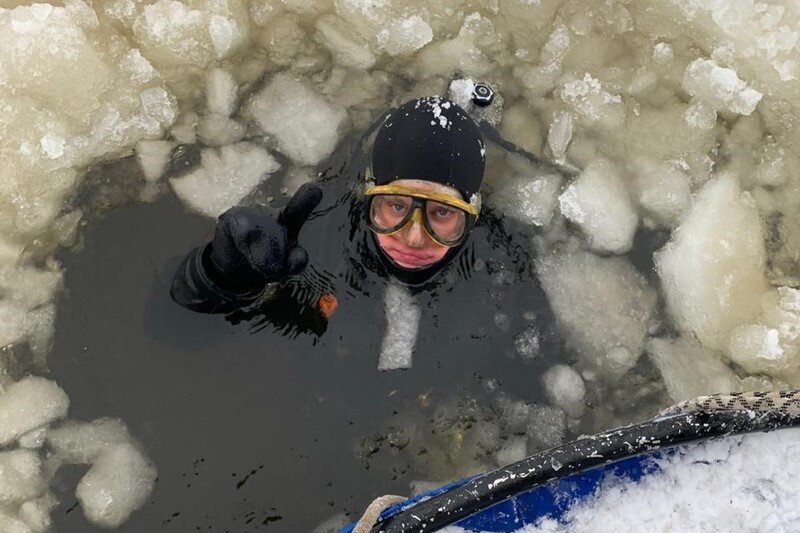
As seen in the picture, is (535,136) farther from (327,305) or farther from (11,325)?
(11,325)

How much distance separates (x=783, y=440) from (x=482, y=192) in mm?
1363

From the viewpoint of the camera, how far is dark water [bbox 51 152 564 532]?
2.47 metres

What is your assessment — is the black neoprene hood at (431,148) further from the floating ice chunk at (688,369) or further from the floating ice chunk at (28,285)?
the floating ice chunk at (28,285)

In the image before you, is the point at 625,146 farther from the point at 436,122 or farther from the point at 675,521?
the point at 675,521

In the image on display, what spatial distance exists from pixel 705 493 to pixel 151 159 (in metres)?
2.32

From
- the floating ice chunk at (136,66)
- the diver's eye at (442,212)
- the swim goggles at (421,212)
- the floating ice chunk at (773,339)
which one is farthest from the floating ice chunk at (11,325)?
the floating ice chunk at (773,339)

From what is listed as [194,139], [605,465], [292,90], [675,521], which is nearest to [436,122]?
[292,90]

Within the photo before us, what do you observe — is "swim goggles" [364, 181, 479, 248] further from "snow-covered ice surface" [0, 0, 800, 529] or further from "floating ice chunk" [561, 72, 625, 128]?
"floating ice chunk" [561, 72, 625, 128]

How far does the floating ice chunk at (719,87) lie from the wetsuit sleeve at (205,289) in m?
1.89

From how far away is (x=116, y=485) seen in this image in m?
2.46

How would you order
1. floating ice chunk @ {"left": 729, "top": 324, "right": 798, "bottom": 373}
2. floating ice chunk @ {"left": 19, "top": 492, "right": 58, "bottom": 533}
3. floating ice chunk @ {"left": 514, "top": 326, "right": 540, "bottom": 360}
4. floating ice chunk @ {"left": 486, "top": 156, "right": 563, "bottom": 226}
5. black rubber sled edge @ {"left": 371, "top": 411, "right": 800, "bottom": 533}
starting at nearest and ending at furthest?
1. black rubber sled edge @ {"left": 371, "top": 411, "right": 800, "bottom": 533}
2. floating ice chunk @ {"left": 19, "top": 492, "right": 58, "bottom": 533}
3. floating ice chunk @ {"left": 729, "top": 324, "right": 798, "bottom": 373}
4. floating ice chunk @ {"left": 514, "top": 326, "right": 540, "bottom": 360}
5. floating ice chunk @ {"left": 486, "top": 156, "right": 563, "bottom": 226}

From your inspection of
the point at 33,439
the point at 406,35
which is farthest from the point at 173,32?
the point at 33,439

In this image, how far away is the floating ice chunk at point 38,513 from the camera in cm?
242

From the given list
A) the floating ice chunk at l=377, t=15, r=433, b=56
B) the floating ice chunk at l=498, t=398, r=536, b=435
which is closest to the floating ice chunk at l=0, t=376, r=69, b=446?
the floating ice chunk at l=498, t=398, r=536, b=435
